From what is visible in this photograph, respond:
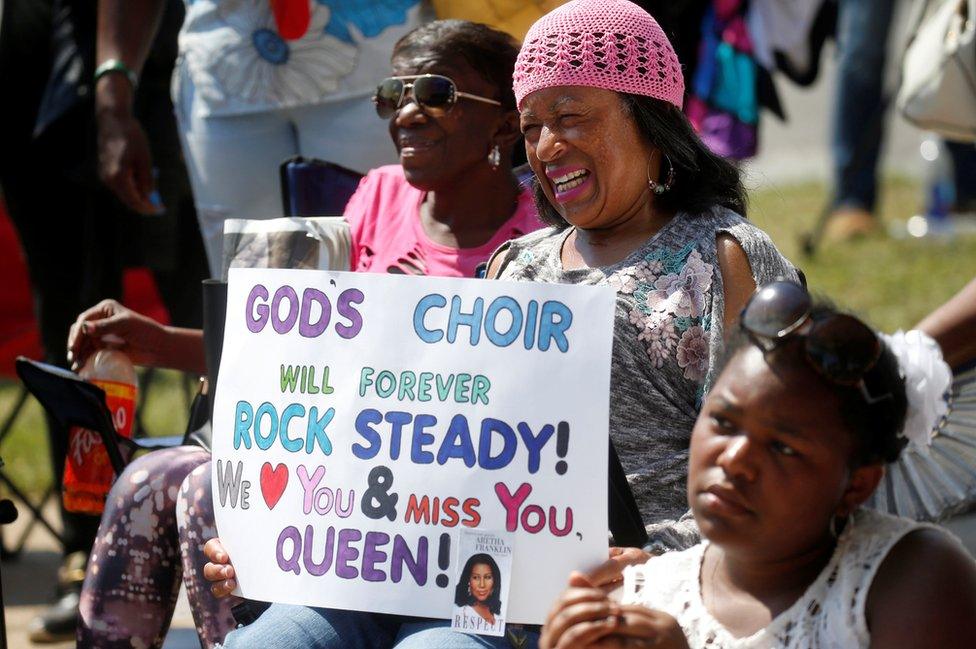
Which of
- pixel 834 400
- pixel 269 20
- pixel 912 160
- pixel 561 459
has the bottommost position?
pixel 912 160

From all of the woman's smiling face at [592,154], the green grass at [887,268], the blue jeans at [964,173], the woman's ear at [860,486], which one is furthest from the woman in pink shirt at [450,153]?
the blue jeans at [964,173]

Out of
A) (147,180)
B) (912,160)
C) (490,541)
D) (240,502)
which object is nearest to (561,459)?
(490,541)

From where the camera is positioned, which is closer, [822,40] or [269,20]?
[269,20]

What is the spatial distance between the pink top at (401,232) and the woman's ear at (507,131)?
0.13 m

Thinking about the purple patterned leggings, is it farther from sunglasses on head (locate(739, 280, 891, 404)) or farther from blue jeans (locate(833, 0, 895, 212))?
blue jeans (locate(833, 0, 895, 212))

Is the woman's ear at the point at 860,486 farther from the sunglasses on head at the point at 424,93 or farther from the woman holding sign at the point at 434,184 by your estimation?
the sunglasses on head at the point at 424,93

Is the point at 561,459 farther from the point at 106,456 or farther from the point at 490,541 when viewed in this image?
the point at 106,456

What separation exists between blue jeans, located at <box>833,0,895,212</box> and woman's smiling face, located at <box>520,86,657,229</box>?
5.06 meters

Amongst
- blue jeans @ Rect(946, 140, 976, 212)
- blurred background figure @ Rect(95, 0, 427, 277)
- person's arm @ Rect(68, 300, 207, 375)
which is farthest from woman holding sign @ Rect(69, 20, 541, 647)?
blue jeans @ Rect(946, 140, 976, 212)

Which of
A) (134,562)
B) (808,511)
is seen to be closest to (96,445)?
(134,562)

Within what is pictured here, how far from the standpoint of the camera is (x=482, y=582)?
2.59 m

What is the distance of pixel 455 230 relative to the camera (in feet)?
11.9

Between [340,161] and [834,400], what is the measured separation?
7.36 ft

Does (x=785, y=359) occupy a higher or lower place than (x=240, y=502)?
higher
